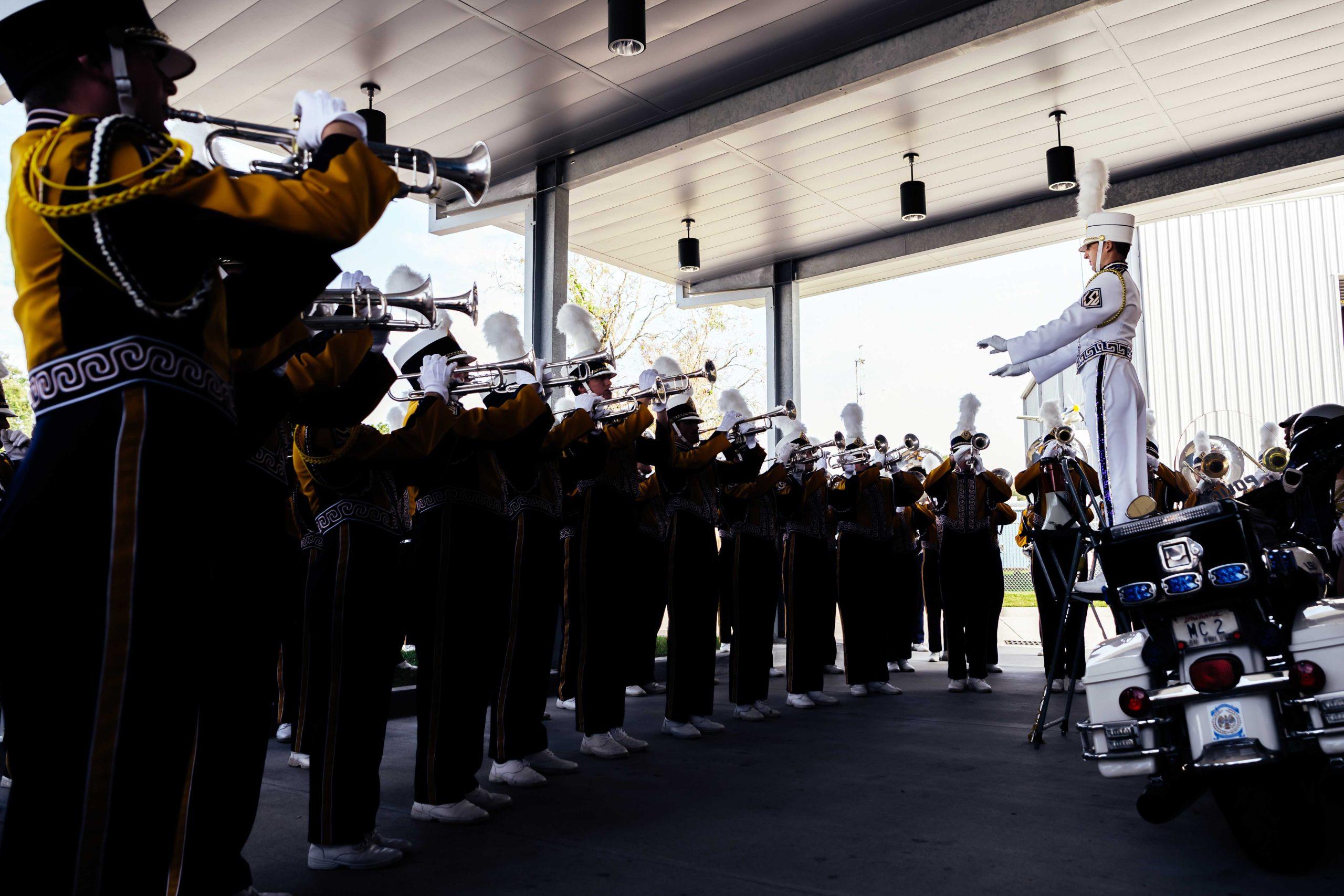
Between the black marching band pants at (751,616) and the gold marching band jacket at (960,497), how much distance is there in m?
1.86

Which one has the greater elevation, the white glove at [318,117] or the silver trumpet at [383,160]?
the silver trumpet at [383,160]

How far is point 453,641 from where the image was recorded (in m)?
3.43

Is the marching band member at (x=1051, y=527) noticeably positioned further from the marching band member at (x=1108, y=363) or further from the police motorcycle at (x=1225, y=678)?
the police motorcycle at (x=1225, y=678)

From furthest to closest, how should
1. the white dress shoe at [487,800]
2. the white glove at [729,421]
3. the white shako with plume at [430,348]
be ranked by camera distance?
the white glove at [729,421] < the white shako with plume at [430,348] < the white dress shoe at [487,800]

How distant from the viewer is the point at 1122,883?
2564mm

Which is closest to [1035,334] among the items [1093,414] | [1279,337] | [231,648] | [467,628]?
[1093,414]

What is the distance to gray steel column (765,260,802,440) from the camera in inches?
434

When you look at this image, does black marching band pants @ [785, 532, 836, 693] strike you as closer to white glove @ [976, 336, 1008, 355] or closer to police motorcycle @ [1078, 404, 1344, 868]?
white glove @ [976, 336, 1008, 355]

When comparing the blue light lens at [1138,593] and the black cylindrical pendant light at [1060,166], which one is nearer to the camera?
the blue light lens at [1138,593]

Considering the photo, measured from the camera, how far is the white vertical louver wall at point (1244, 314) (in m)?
14.3

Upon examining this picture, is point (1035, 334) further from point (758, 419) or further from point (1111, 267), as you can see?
point (758, 419)

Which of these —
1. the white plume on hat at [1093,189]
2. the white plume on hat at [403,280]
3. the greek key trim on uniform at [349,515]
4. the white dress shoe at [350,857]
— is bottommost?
the white dress shoe at [350,857]

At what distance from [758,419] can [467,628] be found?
322cm

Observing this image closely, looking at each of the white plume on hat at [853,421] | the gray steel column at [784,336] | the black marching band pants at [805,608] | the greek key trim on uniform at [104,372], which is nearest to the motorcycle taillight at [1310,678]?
the greek key trim on uniform at [104,372]
